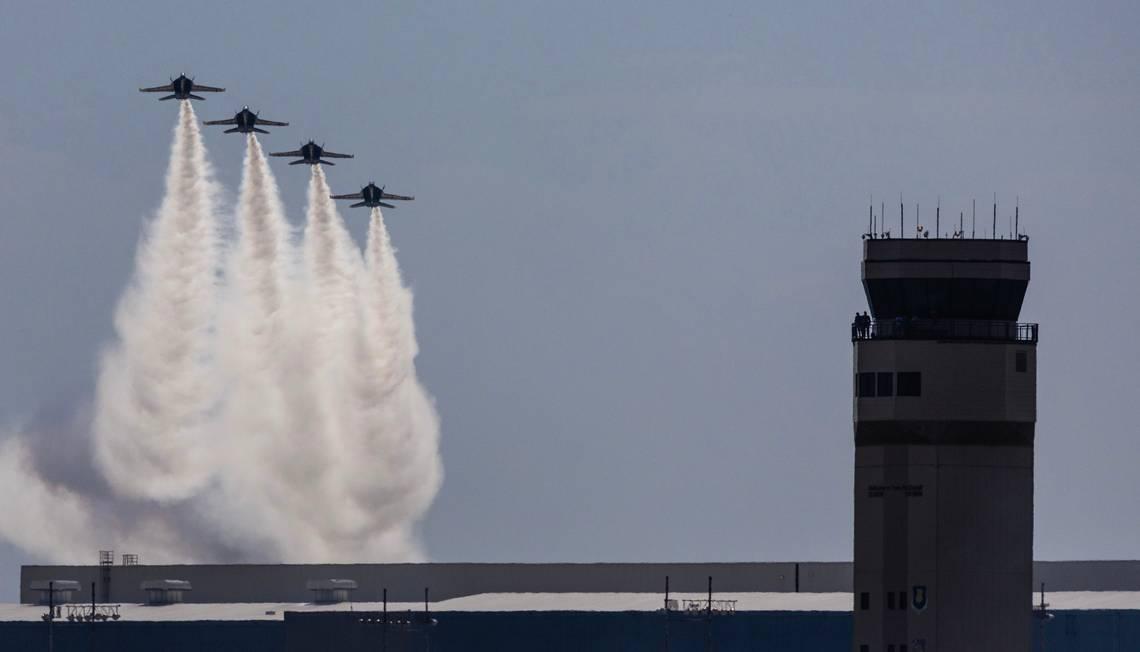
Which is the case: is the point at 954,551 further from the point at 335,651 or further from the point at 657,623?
the point at 335,651

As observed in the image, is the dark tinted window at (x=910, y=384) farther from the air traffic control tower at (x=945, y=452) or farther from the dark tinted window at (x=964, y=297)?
the dark tinted window at (x=964, y=297)

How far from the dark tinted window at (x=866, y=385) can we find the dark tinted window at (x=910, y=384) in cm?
144

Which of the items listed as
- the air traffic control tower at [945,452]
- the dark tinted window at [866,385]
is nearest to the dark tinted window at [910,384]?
the air traffic control tower at [945,452]

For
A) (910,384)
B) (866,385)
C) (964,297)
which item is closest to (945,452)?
(910,384)

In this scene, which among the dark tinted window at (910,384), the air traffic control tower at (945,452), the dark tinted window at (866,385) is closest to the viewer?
the air traffic control tower at (945,452)

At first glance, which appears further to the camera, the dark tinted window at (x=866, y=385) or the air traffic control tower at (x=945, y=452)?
the dark tinted window at (x=866, y=385)

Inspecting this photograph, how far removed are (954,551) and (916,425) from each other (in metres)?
5.87

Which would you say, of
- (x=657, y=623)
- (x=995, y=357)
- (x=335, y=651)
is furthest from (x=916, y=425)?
(x=335, y=651)

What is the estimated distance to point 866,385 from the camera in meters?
146

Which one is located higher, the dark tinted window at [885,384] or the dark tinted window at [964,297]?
the dark tinted window at [964,297]

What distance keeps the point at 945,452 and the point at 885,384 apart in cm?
421

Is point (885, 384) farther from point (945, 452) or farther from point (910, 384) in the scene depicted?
point (945, 452)

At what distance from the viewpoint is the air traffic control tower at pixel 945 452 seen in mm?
142500

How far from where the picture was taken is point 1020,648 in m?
142
